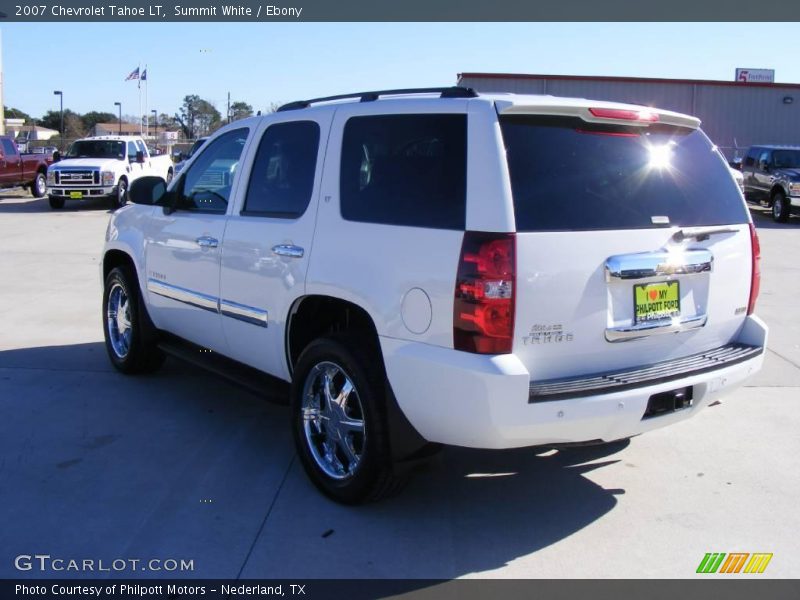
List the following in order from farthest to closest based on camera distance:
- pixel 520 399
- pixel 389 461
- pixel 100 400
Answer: pixel 100 400 → pixel 389 461 → pixel 520 399

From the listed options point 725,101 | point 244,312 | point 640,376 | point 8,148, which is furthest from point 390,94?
point 725,101

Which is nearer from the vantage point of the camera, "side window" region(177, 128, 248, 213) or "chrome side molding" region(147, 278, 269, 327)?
"chrome side molding" region(147, 278, 269, 327)

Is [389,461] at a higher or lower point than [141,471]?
higher

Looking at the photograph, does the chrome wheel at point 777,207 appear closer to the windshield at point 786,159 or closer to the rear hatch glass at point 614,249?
the windshield at point 786,159

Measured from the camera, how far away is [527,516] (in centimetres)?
410

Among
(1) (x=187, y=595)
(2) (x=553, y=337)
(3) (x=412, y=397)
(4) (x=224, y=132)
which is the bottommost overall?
(1) (x=187, y=595)

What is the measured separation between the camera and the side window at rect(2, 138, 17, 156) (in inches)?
897

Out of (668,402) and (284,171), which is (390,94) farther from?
(668,402)

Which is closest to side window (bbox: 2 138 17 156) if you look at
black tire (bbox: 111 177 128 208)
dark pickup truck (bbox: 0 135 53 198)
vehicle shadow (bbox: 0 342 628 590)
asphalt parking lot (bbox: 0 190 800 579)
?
dark pickup truck (bbox: 0 135 53 198)

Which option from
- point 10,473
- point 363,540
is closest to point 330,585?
point 363,540

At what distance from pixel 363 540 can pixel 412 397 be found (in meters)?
0.77

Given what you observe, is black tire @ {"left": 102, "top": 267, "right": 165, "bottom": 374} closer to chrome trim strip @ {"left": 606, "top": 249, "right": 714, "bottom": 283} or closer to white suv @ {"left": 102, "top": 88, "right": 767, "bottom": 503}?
white suv @ {"left": 102, "top": 88, "right": 767, "bottom": 503}

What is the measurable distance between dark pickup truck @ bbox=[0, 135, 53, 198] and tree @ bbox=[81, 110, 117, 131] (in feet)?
250

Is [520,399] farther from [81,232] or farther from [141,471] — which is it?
[81,232]
